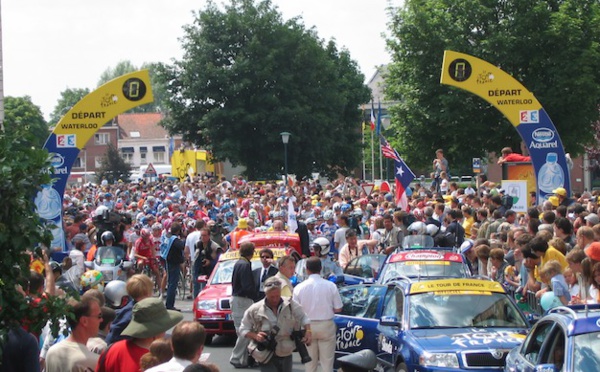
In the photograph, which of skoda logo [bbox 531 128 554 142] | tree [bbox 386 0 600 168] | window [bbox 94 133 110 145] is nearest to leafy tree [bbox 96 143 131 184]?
window [bbox 94 133 110 145]

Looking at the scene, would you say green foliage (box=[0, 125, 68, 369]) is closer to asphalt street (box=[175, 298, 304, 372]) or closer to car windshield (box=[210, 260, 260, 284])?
asphalt street (box=[175, 298, 304, 372])

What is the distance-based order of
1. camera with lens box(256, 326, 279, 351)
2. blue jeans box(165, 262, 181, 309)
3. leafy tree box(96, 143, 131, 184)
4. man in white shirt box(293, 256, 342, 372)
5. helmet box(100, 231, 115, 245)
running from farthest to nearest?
leafy tree box(96, 143, 131, 184), helmet box(100, 231, 115, 245), blue jeans box(165, 262, 181, 309), man in white shirt box(293, 256, 342, 372), camera with lens box(256, 326, 279, 351)

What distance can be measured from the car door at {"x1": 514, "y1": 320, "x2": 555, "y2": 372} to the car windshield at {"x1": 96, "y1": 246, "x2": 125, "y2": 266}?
12.9 m

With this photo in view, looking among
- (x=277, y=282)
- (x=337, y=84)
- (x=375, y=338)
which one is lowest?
(x=375, y=338)

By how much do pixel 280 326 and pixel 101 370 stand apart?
3.78 m

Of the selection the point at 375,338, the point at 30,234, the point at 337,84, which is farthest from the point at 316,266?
the point at 337,84

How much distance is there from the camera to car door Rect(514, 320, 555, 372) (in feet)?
28.7

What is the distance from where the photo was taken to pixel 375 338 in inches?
491

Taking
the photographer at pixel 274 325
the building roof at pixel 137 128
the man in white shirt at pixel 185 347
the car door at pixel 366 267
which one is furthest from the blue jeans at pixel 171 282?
the building roof at pixel 137 128

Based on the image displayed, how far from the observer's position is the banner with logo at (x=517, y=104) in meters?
24.3

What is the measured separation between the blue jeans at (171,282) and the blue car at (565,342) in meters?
12.6

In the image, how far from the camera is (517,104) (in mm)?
24688

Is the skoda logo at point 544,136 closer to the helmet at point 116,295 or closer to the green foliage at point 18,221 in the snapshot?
the helmet at point 116,295

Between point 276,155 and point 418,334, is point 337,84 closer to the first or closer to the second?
point 276,155
